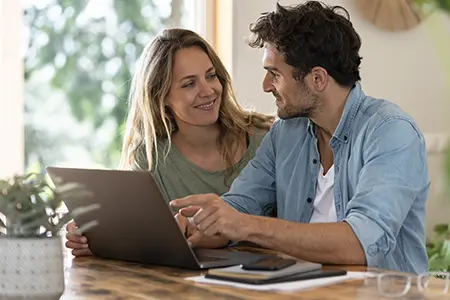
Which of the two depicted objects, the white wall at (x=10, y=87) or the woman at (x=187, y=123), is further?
the white wall at (x=10, y=87)

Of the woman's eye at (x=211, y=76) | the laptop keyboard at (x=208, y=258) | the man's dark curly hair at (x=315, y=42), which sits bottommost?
the laptop keyboard at (x=208, y=258)

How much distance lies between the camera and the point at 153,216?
6.48ft

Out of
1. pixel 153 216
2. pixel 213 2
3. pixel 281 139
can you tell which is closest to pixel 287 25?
pixel 281 139

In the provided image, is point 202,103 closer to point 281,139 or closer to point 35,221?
point 281,139

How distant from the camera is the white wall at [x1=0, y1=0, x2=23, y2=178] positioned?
3.47 m

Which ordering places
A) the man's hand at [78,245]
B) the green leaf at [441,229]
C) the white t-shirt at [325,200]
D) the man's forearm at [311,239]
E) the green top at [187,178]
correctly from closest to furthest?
the man's forearm at [311,239]
the man's hand at [78,245]
the white t-shirt at [325,200]
the green top at [187,178]
the green leaf at [441,229]

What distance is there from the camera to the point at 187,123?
3.08 meters

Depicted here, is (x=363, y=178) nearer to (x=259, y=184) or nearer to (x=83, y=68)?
(x=259, y=184)

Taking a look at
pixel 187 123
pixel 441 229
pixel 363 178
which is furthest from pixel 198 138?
pixel 441 229

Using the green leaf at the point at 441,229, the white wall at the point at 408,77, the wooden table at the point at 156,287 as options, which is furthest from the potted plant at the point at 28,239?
the green leaf at the point at 441,229

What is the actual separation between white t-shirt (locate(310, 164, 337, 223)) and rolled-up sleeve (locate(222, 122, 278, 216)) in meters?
0.21

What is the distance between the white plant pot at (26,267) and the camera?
A: 4.80ft

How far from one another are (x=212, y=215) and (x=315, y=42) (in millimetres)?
671

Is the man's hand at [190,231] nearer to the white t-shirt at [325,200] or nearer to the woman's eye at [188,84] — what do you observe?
the white t-shirt at [325,200]
